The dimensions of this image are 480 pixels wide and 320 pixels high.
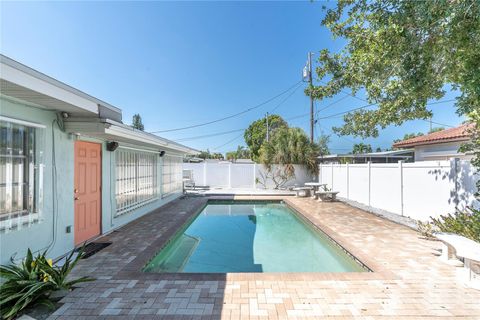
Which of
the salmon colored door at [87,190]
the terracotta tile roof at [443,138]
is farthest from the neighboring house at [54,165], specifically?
the terracotta tile roof at [443,138]

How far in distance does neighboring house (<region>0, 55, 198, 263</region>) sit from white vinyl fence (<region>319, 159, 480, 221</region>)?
8.74m

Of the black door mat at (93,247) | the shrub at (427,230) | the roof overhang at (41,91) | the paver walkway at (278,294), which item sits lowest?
the black door mat at (93,247)

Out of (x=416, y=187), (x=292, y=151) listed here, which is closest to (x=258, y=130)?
(x=292, y=151)

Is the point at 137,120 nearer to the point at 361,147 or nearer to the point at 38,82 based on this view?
the point at 361,147

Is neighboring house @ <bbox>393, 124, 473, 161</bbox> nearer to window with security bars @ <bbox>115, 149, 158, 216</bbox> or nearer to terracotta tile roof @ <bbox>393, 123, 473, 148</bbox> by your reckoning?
terracotta tile roof @ <bbox>393, 123, 473, 148</bbox>

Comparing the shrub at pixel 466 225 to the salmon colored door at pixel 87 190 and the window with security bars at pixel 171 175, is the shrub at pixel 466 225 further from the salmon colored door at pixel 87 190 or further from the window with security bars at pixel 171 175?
the window with security bars at pixel 171 175

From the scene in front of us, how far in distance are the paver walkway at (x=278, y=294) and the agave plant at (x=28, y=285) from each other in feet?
0.91

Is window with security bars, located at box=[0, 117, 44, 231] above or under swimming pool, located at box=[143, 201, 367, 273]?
above

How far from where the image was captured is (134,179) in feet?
30.0

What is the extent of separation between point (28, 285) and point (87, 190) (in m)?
3.08

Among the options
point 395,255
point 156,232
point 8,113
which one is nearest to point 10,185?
point 8,113

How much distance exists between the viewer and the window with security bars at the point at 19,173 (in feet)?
12.6

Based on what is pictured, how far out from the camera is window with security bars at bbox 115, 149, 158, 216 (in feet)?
26.5

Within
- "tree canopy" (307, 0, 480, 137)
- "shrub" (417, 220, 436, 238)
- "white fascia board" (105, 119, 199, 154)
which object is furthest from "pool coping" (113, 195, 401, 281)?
"tree canopy" (307, 0, 480, 137)
